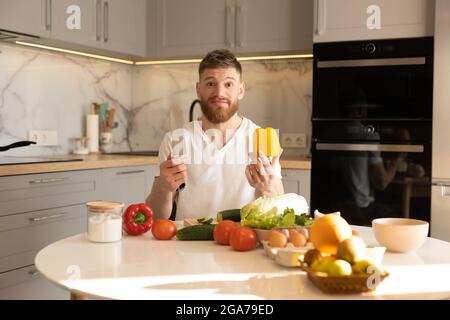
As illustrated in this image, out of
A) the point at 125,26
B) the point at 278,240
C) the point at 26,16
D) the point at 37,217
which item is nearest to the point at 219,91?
the point at 278,240

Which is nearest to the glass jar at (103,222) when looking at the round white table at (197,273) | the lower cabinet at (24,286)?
the round white table at (197,273)

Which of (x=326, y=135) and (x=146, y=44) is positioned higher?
(x=146, y=44)

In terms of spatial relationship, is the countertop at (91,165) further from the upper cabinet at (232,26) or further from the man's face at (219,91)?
the man's face at (219,91)

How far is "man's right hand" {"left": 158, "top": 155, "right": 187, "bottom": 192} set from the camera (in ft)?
6.64

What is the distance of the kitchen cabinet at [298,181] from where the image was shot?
3.48m

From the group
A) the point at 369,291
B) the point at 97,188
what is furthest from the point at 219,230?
the point at 97,188

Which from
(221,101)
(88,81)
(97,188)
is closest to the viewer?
(221,101)

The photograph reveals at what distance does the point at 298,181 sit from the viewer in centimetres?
351

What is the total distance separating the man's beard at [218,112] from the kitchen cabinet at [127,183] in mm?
1187

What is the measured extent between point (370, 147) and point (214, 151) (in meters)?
1.23

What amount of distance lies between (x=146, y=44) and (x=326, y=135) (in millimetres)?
1685
